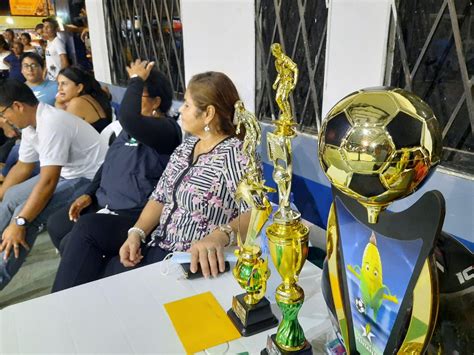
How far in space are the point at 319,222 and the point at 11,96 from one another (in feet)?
5.44

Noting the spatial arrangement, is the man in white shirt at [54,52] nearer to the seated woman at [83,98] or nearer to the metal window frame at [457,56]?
the seated woman at [83,98]

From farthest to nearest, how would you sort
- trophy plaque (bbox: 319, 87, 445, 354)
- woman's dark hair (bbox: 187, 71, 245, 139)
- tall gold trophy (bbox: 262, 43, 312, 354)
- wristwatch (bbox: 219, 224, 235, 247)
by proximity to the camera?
woman's dark hair (bbox: 187, 71, 245, 139) → wristwatch (bbox: 219, 224, 235, 247) → tall gold trophy (bbox: 262, 43, 312, 354) → trophy plaque (bbox: 319, 87, 445, 354)

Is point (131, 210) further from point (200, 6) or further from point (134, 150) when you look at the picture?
point (200, 6)

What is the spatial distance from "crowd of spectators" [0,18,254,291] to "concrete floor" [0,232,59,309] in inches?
12.6

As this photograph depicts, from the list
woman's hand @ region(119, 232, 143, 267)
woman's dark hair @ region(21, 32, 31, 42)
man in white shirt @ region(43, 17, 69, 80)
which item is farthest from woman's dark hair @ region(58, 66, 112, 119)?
woman's dark hair @ region(21, 32, 31, 42)

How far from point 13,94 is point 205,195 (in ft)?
4.48

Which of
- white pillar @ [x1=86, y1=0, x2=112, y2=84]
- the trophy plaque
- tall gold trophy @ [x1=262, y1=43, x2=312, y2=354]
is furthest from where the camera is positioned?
white pillar @ [x1=86, y1=0, x2=112, y2=84]

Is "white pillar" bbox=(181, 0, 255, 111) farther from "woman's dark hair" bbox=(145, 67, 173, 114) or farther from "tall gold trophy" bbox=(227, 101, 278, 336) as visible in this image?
"tall gold trophy" bbox=(227, 101, 278, 336)

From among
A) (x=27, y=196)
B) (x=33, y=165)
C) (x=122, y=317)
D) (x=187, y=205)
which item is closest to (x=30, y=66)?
(x=33, y=165)

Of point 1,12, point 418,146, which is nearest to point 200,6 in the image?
point 418,146

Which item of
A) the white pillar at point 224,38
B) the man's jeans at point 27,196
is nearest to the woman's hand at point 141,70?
the white pillar at point 224,38

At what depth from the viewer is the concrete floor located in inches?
86.0

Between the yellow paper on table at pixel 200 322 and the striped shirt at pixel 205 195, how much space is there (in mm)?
383

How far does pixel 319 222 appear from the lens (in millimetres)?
1663
